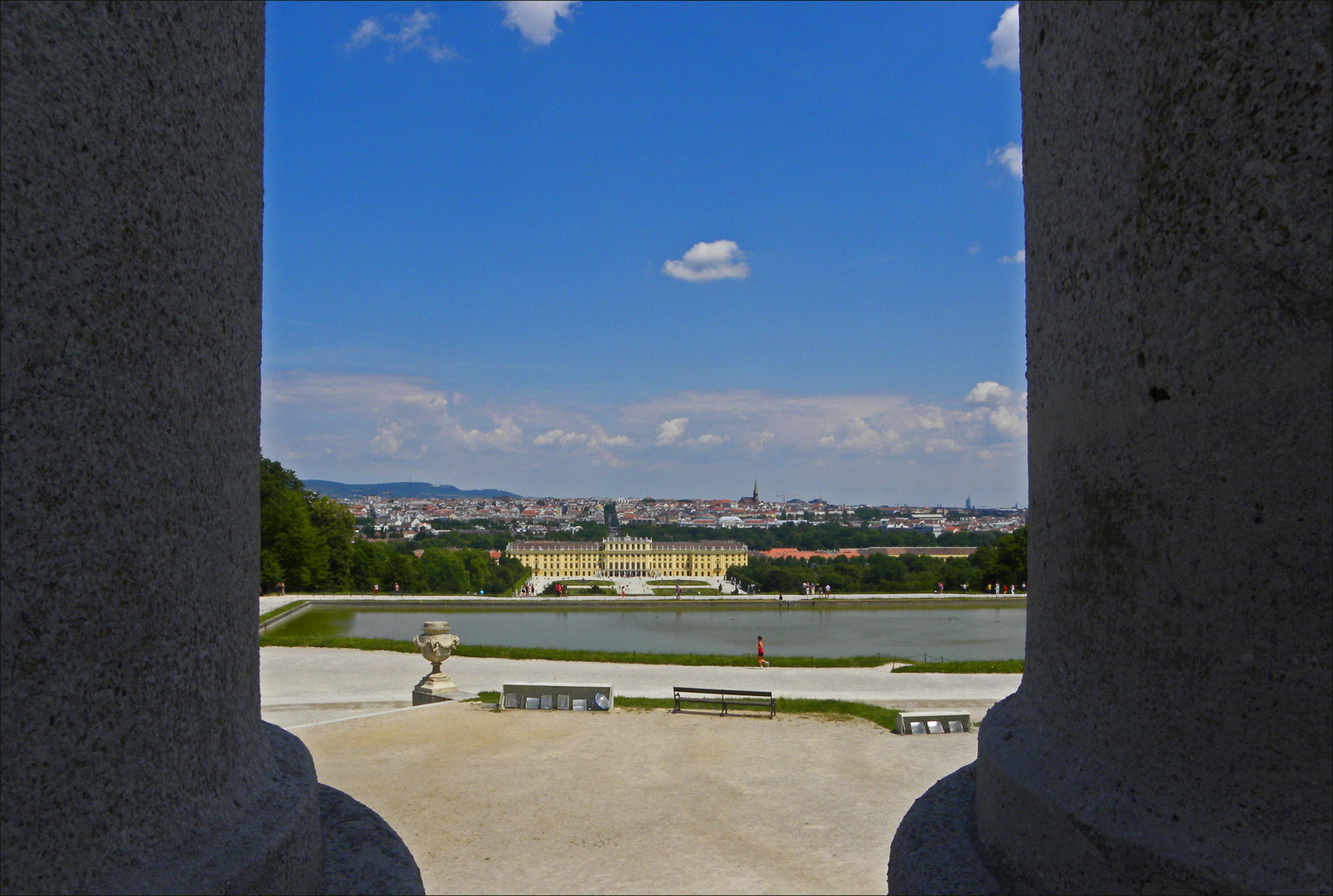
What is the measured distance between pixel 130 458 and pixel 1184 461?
2.46 metres

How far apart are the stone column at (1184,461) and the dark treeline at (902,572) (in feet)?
165

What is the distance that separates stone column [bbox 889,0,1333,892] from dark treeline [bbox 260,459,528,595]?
45.6 m

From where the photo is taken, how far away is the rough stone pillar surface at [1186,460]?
1.85 meters

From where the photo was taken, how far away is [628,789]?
436 inches

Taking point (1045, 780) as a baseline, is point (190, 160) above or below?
above

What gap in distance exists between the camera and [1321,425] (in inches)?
71.7

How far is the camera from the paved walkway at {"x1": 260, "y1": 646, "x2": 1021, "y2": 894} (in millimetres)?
8484

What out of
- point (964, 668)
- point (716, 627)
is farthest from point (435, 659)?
point (716, 627)

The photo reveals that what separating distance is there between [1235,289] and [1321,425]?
343mm

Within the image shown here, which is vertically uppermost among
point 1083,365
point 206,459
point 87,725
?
point 1083,365

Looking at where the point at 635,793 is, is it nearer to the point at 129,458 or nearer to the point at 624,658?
the point at 129,458

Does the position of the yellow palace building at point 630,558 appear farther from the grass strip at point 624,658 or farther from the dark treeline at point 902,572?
the grass strip at point 624,658

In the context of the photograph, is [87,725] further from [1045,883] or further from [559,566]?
[559,566]

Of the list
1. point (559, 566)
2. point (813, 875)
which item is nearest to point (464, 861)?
point (813, 875)
